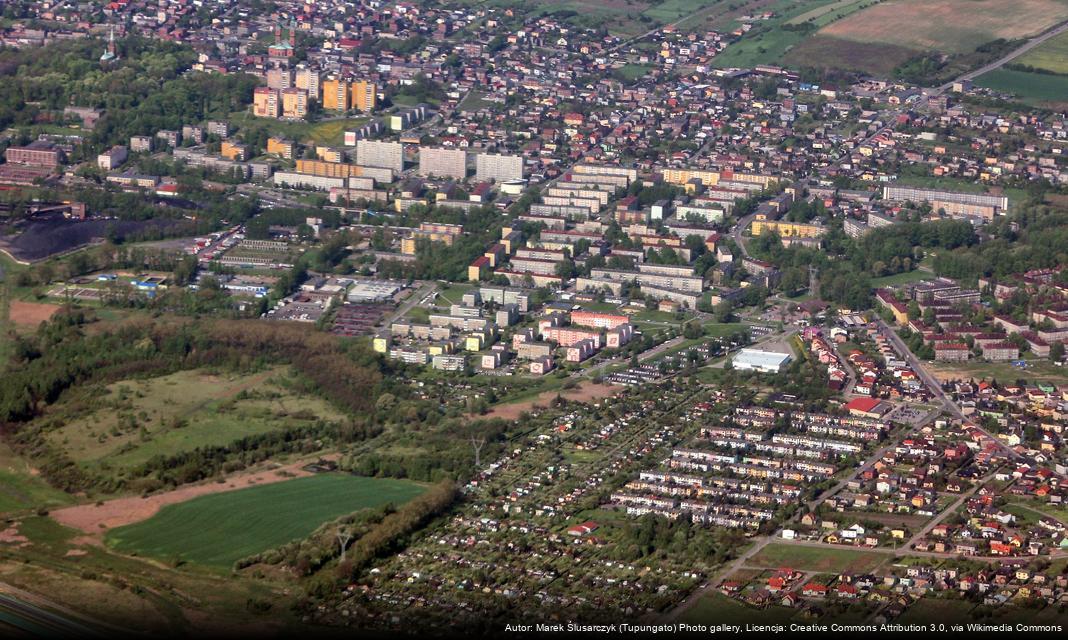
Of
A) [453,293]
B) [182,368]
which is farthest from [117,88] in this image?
[182,368]

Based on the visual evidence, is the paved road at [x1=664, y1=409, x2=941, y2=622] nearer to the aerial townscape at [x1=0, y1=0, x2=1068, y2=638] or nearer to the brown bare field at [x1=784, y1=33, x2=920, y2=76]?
the aerial townscape at [x1=0, y1=0, x2=1068, y2=638]

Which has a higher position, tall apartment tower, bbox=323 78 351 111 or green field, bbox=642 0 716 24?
green field, bbox=642 0 716 24

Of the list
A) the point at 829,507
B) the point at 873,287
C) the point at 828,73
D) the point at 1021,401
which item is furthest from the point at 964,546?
the point at 828,73

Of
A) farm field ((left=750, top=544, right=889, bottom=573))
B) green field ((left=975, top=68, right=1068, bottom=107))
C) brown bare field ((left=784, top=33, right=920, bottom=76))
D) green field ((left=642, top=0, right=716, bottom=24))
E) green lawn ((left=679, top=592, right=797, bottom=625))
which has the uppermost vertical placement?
green field ((left=642, top=0, right=716, bottom=24))

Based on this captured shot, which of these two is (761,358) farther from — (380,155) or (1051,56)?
(1051,56)

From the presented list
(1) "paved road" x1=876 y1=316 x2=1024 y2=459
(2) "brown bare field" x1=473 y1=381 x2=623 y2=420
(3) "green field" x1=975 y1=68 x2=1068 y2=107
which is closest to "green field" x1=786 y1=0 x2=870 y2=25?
(3) "green field" x1=975 y1=68 x2=1068 y2=107

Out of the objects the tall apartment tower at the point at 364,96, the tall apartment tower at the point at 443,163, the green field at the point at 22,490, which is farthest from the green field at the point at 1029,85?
the green field at the point at 22,490
